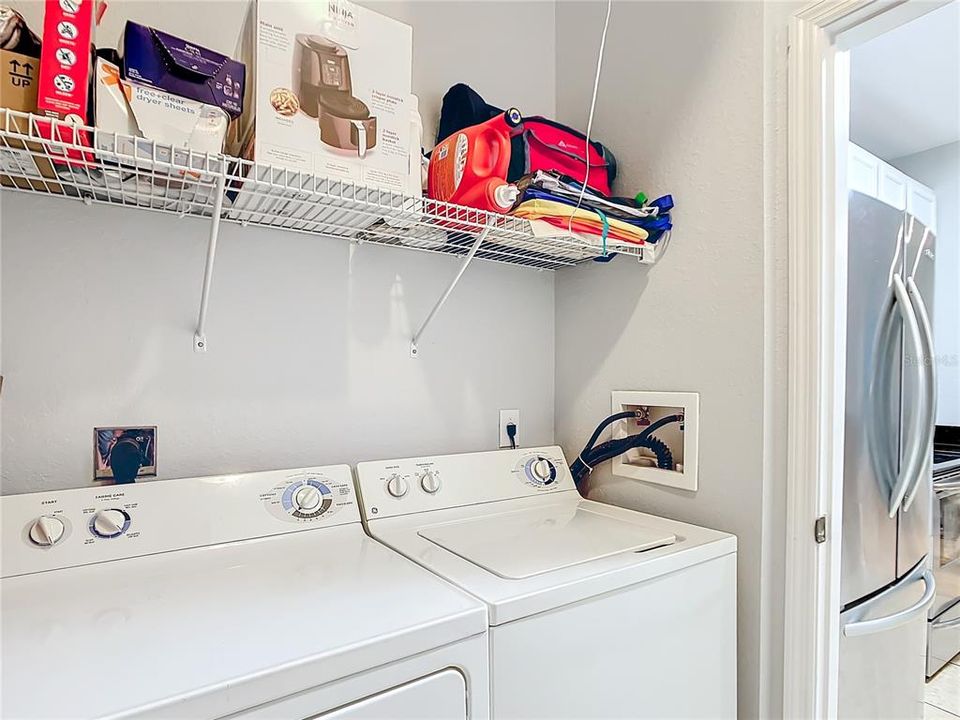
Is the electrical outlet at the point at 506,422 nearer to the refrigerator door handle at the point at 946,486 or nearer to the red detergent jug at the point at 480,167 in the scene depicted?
the red detergent jug at the point at 480,167

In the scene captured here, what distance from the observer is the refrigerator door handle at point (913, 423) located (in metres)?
1.63

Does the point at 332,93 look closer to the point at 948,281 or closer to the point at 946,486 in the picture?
the point at 946,486

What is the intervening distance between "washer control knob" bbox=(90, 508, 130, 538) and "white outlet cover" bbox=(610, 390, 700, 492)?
116 cm

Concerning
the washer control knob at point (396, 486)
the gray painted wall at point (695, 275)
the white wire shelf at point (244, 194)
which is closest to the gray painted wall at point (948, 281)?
the gray painted wall at point (695, 275)

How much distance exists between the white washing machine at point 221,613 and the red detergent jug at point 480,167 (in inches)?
28.7

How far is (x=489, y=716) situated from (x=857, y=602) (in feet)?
3.93

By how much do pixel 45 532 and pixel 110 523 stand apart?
94 millimetres

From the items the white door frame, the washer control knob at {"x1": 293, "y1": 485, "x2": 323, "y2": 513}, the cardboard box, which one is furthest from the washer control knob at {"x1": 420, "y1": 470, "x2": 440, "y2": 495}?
the cardboard box

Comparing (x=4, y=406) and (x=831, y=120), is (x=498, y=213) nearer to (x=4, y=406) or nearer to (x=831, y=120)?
(x=831, y=120)

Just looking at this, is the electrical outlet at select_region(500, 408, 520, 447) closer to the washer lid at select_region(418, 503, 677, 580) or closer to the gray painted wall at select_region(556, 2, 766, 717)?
the gray painted wall at select_region(556, 2, 766, 717)

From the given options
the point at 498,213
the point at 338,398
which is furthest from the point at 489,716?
the point at 498,213

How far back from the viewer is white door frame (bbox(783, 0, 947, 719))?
3.91 ft

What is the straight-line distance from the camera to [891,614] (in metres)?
1.66

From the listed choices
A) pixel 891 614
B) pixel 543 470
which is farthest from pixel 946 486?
pixel 543 470
